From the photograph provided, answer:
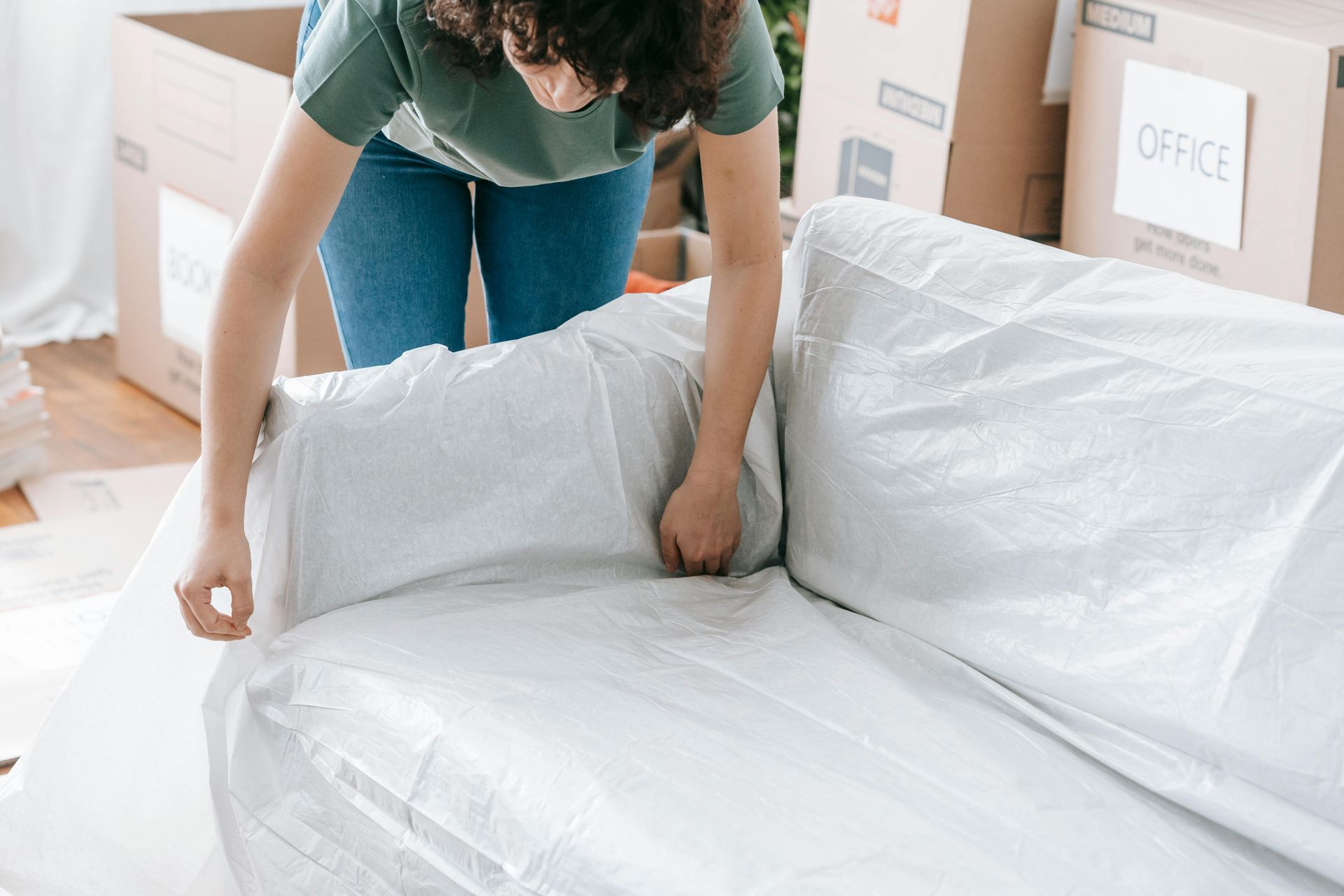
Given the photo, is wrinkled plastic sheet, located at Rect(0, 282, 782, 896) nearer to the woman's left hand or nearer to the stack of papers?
the woman's left hand

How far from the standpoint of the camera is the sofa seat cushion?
0.71 meters

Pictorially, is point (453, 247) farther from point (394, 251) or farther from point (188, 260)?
point (188, 260)

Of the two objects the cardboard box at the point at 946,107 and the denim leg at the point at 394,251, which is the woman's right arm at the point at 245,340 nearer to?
the denim leg at the point at 394,251

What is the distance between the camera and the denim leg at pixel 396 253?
3.48 feet

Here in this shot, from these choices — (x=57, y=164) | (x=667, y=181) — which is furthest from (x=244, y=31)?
(x=667, y=181)

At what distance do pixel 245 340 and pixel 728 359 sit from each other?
14.6 inches

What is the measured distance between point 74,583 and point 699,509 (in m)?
0.97

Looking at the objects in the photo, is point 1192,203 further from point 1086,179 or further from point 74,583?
point 74,583

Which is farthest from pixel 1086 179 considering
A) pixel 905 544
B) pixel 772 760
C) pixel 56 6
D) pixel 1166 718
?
pixel 56 6

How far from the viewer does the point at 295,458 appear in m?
0.90

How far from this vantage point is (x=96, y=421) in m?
2.09

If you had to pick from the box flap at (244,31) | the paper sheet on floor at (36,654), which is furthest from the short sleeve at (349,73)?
the box flap at (244,31)

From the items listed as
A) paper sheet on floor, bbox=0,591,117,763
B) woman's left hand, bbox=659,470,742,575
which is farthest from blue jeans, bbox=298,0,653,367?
paper sheet on floor, bbox=0,591,117,763

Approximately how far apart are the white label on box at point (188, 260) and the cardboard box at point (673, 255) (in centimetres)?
62
